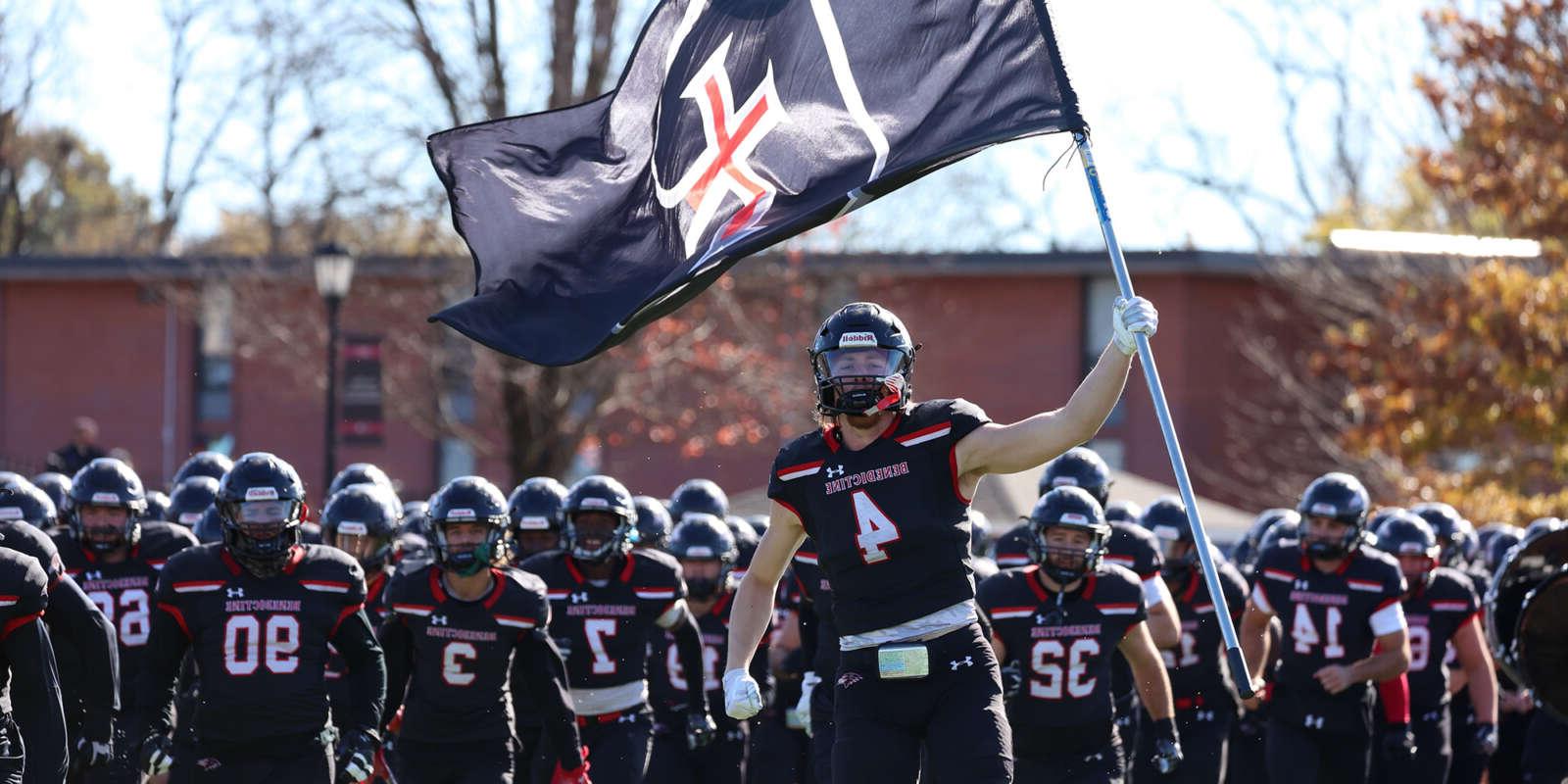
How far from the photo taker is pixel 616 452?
33500 millimetres

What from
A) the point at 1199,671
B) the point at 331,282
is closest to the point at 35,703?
the point at 1199,671

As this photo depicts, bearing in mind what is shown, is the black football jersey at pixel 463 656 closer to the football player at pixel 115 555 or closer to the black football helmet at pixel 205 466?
the football player at pixel 115 555

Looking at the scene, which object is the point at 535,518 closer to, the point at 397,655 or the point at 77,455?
the point at 397,655

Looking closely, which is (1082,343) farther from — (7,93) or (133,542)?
(133,542)

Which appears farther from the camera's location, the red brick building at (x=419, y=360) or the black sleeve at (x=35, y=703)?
the red brick building at (x=419, y=360)

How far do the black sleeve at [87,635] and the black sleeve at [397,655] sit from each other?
1264mm

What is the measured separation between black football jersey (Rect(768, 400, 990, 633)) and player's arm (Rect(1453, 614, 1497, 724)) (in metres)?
6.07

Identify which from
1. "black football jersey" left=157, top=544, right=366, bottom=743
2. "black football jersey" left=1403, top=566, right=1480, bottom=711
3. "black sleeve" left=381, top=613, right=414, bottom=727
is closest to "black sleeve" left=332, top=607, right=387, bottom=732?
"black football jersey" left=157, top=544, right=366, bottom=743

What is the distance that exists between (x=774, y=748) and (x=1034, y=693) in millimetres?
3558

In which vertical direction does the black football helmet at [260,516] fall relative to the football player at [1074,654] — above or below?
above

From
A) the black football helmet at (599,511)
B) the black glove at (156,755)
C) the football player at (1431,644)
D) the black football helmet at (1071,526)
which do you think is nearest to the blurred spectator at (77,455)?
the black football helmet at (599,511)

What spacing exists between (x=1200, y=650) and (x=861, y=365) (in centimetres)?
594

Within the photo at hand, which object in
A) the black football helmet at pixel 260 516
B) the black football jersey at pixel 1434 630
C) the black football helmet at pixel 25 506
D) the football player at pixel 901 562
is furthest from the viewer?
the black football jersey at pixel 1434 630

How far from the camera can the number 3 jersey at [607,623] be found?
35.4 feet
